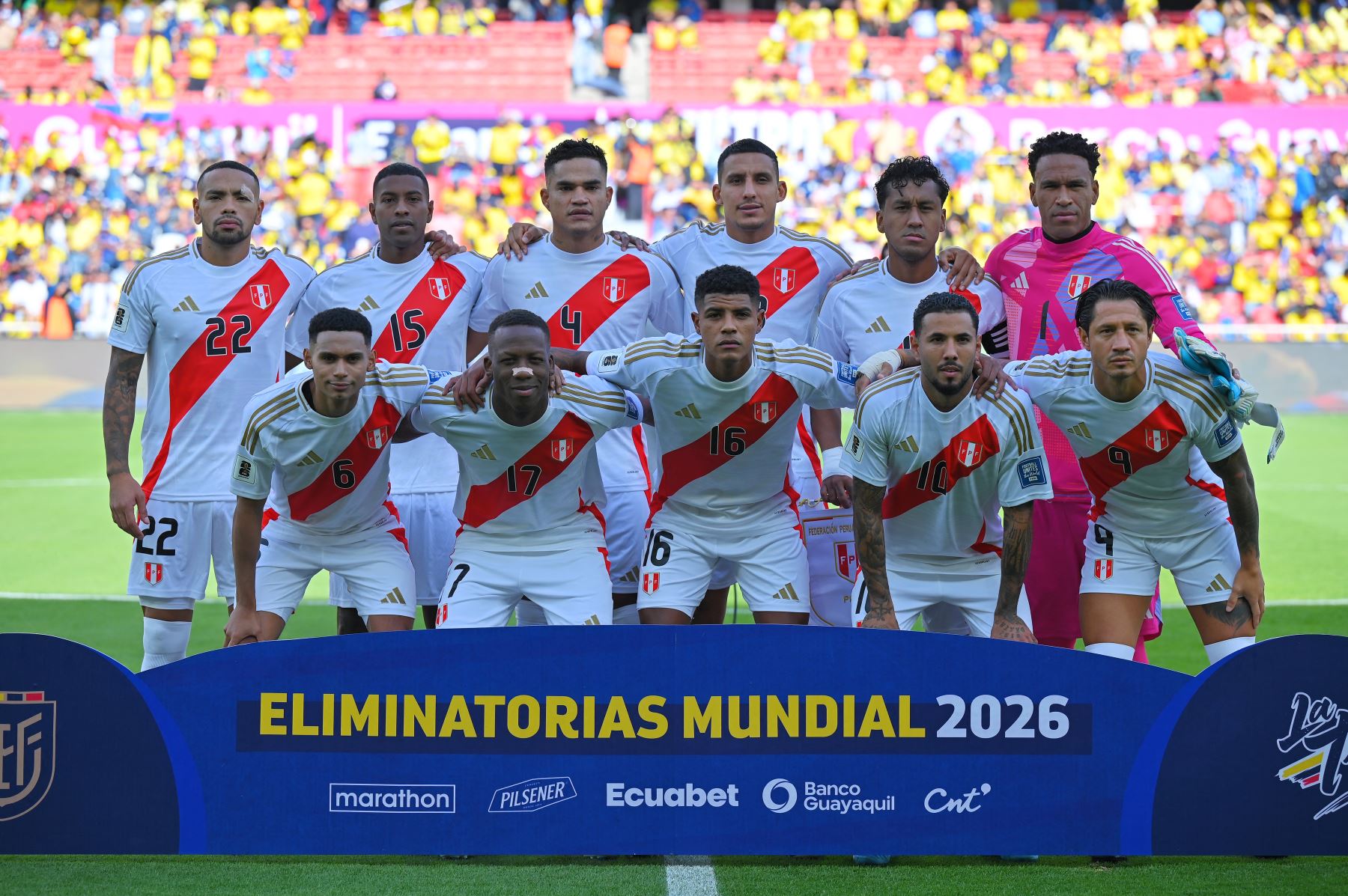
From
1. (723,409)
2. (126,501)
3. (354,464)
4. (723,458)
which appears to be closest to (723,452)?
(723,458)

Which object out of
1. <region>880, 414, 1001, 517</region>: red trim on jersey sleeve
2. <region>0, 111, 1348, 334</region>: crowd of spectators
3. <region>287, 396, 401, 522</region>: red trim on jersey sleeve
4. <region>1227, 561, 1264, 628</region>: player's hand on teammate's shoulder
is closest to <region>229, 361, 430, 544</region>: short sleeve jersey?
<region>287, 396, 401, 522</region>: red trim on jersey sleeve

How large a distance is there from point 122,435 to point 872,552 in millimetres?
3106

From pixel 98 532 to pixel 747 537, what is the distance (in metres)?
7.98

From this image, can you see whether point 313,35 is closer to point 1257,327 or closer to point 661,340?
point 1257,327

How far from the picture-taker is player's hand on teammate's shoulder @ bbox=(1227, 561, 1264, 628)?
4.91 m

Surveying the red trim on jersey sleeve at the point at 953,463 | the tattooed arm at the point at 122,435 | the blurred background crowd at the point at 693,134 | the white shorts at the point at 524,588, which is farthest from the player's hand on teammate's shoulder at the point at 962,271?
the blurred background crowd at the point at 693,134

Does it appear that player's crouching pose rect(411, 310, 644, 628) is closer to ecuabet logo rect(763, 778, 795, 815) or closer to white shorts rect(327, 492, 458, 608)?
white shorts rect(327, 492, 458, 608)

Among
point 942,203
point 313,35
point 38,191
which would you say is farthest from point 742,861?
point 313,35

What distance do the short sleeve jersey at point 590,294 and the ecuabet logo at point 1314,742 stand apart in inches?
114

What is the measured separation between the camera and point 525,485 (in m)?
5.23

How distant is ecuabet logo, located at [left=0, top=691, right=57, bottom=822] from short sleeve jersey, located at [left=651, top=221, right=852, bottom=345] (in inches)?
119

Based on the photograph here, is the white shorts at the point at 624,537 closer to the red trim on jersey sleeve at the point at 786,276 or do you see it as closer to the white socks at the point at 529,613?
the white socks at the point at 529,613

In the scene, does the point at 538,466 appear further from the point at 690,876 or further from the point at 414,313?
the point at 690,876

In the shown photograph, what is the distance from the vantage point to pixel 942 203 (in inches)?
221
